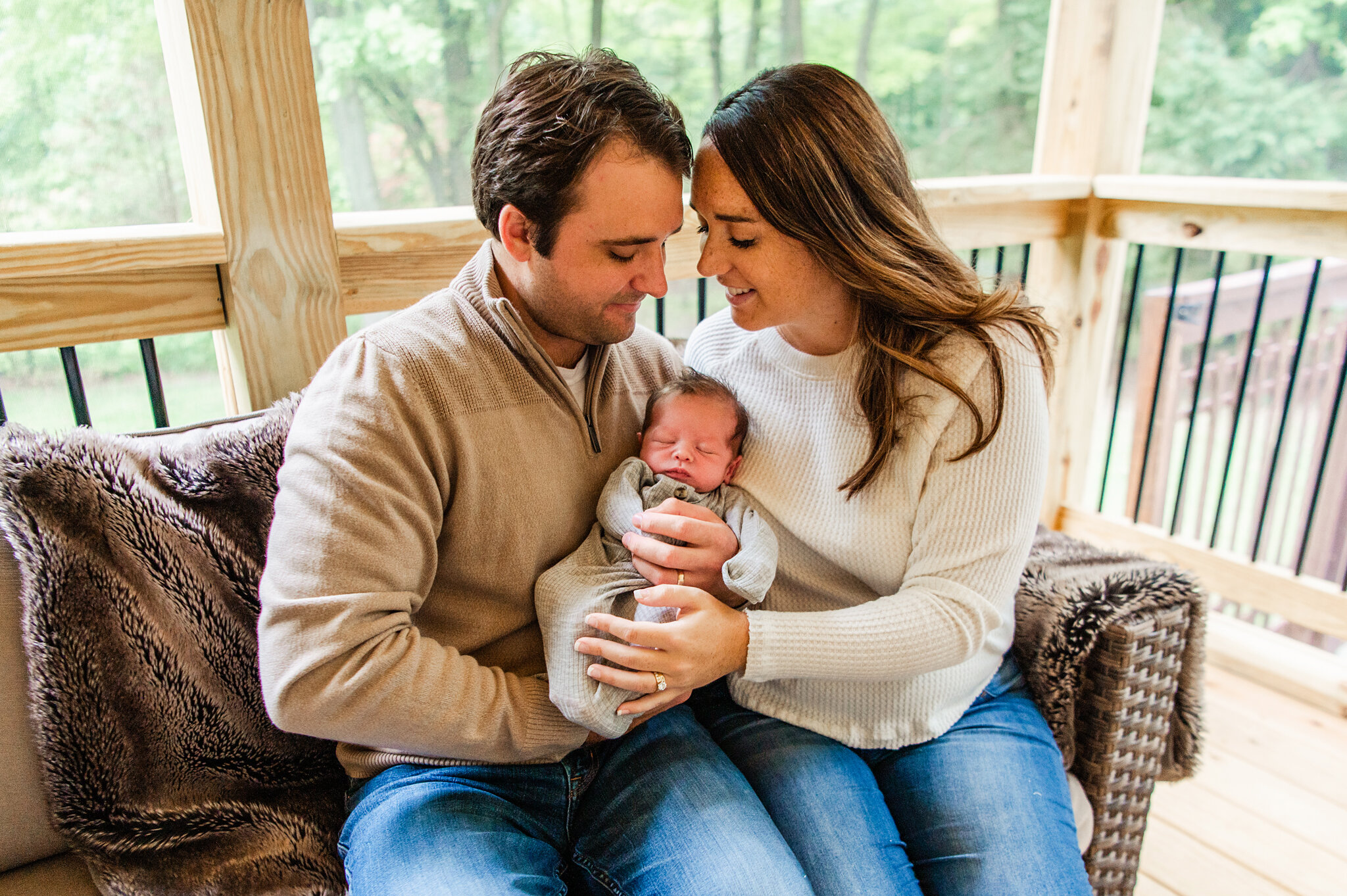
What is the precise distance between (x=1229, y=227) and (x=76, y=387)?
2564 mm

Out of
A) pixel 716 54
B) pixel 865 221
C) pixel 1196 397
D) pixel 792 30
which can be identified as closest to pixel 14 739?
pixel 865 221

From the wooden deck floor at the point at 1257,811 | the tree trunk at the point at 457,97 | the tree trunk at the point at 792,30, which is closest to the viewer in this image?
the wooden deck floor at the point at 1257,811

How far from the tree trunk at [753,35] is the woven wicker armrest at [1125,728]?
15.8ft

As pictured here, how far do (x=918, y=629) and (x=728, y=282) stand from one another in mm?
577

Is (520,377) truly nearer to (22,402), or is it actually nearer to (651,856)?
(651,856)

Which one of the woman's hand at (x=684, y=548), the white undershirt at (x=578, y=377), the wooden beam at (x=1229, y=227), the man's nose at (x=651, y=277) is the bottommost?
the woman's hand at (x=684, y=548)

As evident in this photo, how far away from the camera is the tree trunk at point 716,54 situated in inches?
211

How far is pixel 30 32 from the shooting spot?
9.14 feet

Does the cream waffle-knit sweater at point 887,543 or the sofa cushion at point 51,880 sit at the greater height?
the cream waffle-knit sweater at point 887,543

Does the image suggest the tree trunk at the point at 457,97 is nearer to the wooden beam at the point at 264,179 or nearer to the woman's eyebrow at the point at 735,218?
the wooden beam at the point at 264,179

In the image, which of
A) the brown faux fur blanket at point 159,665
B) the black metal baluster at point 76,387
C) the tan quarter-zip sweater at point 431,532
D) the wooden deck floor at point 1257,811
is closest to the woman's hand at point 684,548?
the tan quarter-zip sweater at point 431,532

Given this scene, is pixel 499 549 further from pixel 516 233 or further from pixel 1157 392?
pixel 1157 392

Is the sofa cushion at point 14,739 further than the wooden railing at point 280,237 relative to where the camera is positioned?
No

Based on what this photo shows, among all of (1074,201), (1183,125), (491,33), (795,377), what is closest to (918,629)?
(795,377)
